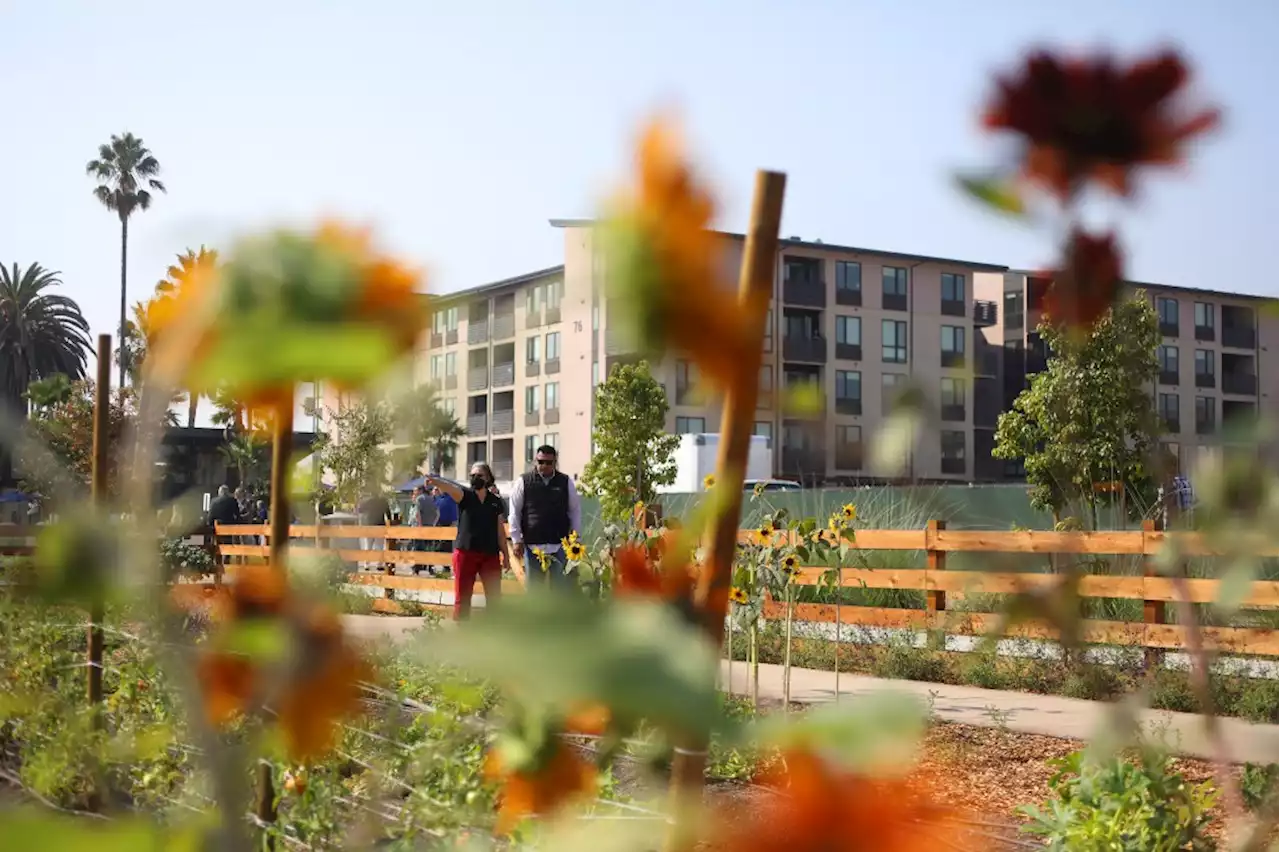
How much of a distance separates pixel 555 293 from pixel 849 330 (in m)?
52.0

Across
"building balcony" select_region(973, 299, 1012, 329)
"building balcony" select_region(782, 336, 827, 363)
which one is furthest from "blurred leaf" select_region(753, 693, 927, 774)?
"building balcony" select_region(973, 299, 1012, 329)

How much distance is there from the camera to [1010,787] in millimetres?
5277

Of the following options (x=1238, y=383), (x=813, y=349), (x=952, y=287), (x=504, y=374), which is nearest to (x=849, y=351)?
(x=813, y=349)

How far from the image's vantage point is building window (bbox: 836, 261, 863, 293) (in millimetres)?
51844

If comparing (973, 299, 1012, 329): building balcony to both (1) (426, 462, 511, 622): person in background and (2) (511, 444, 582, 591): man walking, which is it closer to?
(1) (426, 462, 511, 622): person in background

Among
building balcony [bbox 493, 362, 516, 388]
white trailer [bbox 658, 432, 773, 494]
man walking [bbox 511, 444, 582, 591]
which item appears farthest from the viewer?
Result: building balcony [bbox 493, 362, 516, 388]

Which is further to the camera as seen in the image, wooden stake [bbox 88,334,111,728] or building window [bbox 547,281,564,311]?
wooden stake [bbox 88,334,111,728]

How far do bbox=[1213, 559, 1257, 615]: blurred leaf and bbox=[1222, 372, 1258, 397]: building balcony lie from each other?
6049 centimetres

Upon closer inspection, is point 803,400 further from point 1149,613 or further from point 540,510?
point 540,510

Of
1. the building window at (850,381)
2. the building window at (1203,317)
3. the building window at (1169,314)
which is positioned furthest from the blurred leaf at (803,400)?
the building window at (1203,317)

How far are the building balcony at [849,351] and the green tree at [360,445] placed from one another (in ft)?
168

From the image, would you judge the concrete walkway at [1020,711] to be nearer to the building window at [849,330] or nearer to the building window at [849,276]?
the building window at [849,330]

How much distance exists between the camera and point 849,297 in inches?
2050

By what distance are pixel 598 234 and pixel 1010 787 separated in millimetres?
5288
